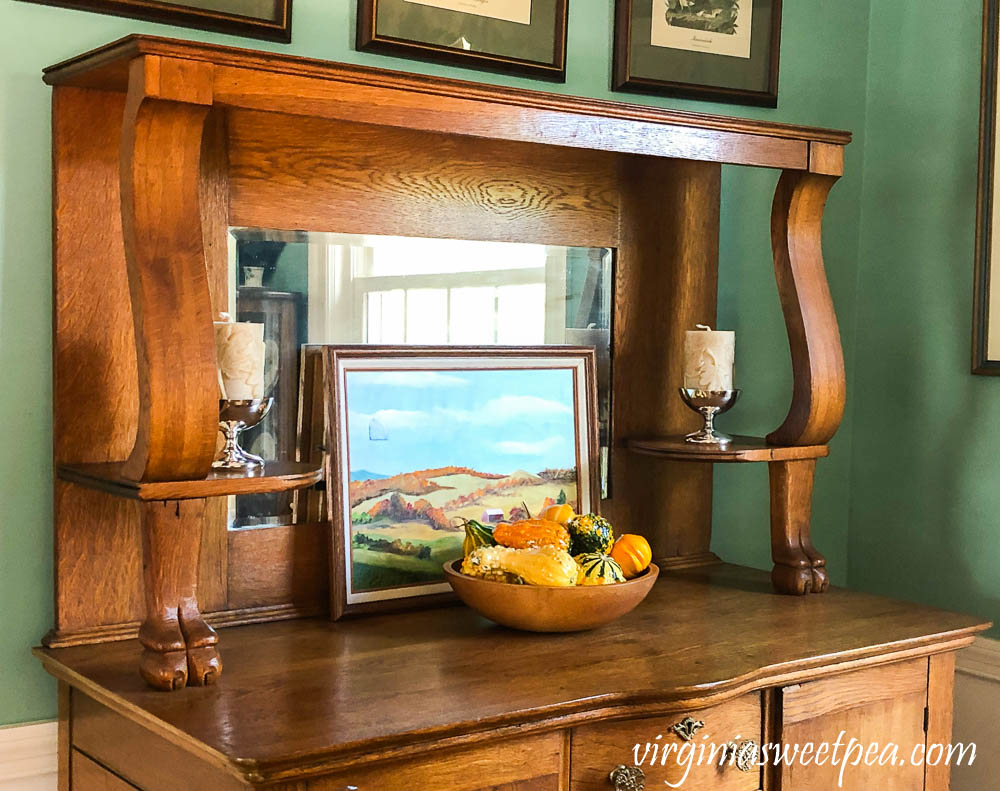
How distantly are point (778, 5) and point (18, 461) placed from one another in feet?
6.03

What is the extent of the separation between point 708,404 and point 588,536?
0.44 meters

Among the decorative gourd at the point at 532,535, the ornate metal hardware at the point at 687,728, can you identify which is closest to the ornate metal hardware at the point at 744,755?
the ornate metal hardware at the point at 687,728

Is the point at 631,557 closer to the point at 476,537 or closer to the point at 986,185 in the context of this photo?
the point at 476,537

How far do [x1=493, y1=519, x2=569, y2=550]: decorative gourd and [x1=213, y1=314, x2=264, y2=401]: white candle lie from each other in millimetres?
487

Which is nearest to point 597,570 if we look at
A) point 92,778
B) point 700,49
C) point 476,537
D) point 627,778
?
point 476,537

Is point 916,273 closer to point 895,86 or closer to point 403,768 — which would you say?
point 895,86

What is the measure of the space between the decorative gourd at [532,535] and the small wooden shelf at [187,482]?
35cm

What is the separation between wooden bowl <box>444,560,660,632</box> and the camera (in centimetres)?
184

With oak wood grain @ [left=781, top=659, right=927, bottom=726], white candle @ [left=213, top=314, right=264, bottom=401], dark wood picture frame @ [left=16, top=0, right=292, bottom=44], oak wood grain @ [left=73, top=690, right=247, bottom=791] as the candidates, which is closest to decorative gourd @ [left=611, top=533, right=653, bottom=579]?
oak wood grain @ [left=781, top=659, right=927, bottom=726]

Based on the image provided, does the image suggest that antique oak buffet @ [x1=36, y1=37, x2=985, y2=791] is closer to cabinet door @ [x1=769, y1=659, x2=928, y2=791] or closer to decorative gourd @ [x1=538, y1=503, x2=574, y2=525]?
cabinet door @ [x1=769, y1=659, x2=928, y2=791]

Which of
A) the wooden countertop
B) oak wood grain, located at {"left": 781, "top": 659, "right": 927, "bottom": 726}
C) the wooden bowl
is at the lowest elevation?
oak wood grain, located at {"left": 781, "top": 659, "right": 927, "bottom": 726}

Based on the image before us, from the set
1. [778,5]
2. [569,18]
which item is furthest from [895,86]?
[569,18]

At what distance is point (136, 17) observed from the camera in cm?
185

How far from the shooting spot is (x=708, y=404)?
7.37 ft
